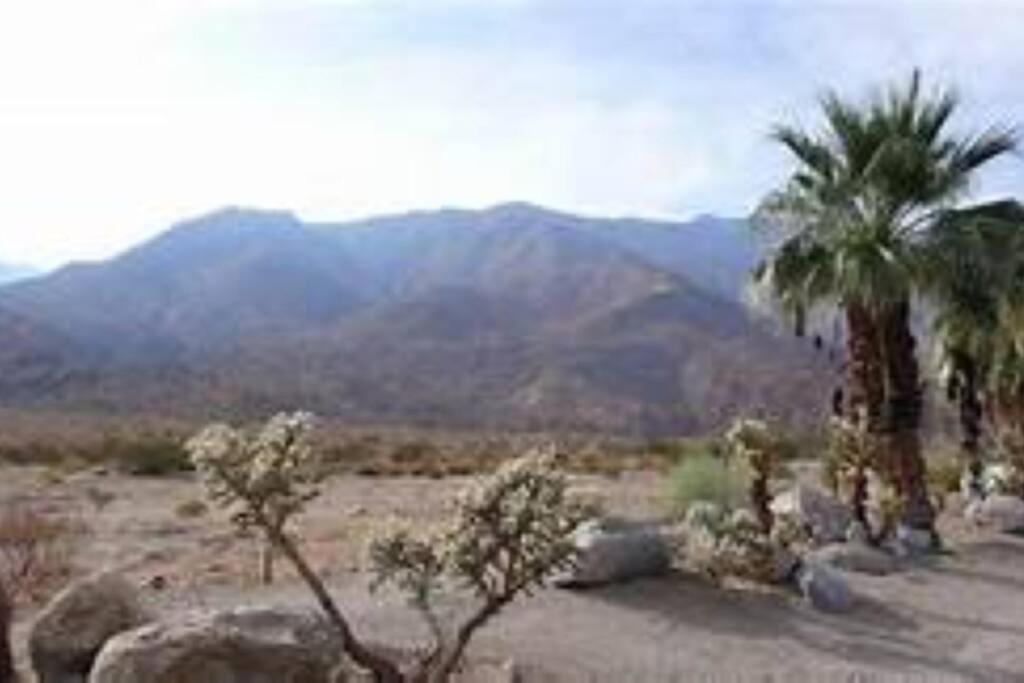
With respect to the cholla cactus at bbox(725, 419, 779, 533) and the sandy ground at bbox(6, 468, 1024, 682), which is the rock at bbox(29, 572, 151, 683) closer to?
the sandy ground at bbox(6, 468, 1024, 682)

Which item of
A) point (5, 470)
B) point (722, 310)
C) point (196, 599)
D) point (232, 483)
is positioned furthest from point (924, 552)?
point (722, 310)

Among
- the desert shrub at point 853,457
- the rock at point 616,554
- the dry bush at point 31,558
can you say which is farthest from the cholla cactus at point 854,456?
the dry bush at point 31,558

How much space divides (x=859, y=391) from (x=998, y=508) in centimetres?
299

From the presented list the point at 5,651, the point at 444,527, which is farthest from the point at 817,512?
the point at 5,651

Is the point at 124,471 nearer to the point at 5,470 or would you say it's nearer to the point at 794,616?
the point at 5,470

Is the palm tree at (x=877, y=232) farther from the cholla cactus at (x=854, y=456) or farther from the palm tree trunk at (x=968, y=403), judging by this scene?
the palm tree trunk at (x=968, y=403)

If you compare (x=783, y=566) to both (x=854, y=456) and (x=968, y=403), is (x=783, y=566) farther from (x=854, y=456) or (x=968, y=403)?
(x=968, y=403)

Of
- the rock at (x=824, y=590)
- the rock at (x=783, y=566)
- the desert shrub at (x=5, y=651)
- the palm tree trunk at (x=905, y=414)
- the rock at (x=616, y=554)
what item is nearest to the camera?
the desert shrub at (x=5, y=651)

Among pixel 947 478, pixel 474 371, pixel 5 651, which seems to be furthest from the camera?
pixel 474 371

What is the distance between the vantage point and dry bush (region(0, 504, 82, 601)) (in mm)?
19516

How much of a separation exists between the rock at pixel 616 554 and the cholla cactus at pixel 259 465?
4.46 metres

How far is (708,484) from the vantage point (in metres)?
24.0

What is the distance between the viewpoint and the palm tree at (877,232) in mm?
24234

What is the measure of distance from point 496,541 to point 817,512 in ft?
35.1
